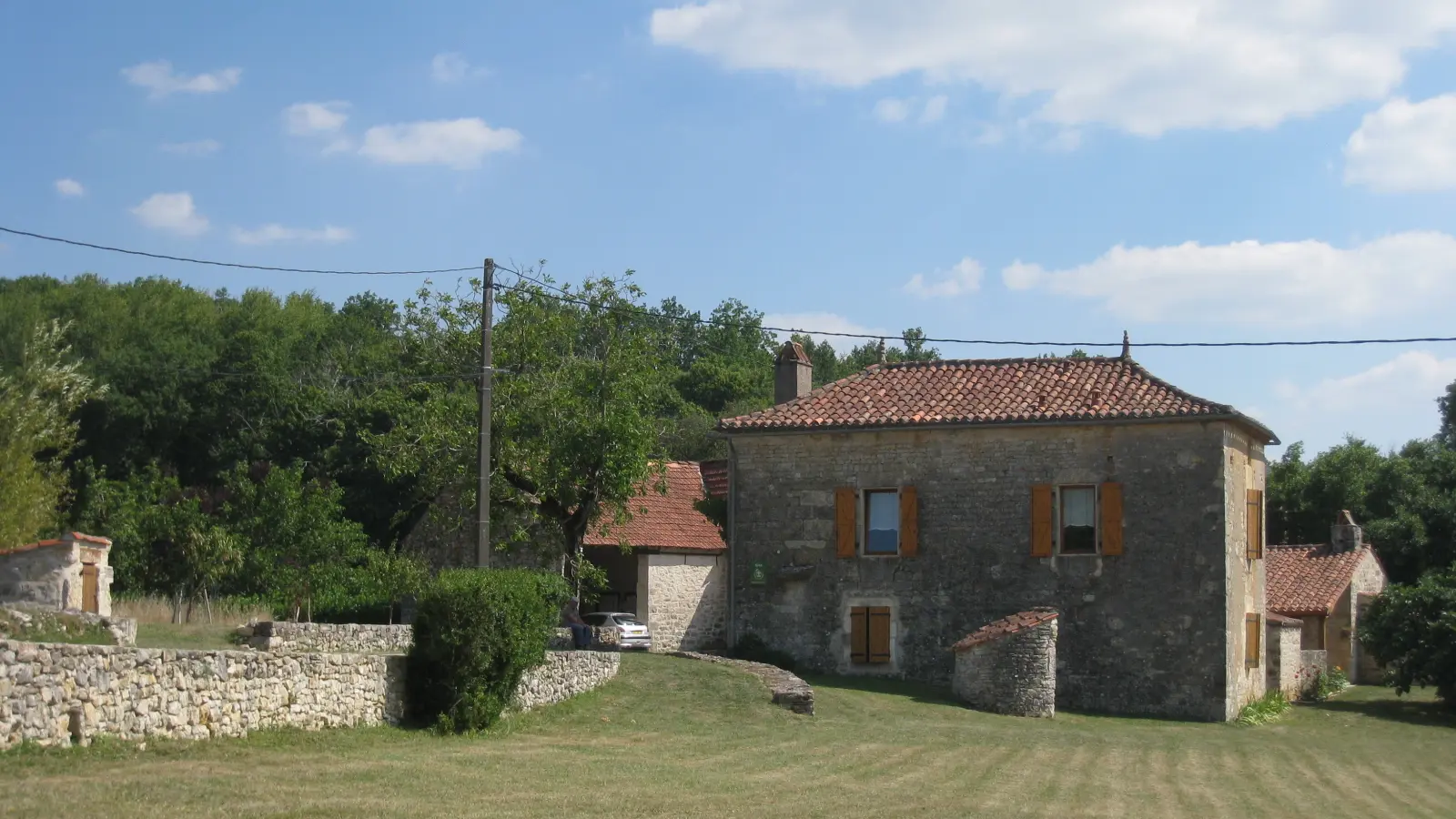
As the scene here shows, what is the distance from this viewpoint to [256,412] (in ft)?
173

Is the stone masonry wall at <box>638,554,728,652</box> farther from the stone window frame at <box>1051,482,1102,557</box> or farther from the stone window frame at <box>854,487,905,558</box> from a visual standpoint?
the stone window frame at <box>1051,482,1102,557</box>

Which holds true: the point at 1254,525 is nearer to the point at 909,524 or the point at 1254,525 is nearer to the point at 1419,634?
the point at 1419,634

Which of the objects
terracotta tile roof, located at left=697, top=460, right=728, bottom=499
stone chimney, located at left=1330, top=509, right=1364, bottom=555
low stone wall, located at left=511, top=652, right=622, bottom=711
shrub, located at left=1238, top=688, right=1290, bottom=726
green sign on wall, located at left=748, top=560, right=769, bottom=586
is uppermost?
terracotta tile roof, located at left=697, top=460, right=728, bottom=499

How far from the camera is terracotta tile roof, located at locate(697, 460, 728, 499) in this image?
38.2 m

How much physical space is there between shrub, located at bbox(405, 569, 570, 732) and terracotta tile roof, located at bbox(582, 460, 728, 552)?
13.9m

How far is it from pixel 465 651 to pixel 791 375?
611 inches

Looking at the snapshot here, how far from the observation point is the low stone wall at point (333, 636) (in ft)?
71.5

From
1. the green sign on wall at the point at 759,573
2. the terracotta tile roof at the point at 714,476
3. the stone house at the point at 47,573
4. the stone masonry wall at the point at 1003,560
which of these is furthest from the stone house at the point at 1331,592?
the stone house at the point at 47,573

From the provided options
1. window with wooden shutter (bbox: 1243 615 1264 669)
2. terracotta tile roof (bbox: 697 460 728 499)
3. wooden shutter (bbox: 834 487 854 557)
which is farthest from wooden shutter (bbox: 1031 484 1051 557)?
terracotta tile roof (bbox: 697 460 728 499)

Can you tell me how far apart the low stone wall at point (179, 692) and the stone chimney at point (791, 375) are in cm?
1585

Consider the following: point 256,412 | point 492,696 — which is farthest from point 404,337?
point 256,412

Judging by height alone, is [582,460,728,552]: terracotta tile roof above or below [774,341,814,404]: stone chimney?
below

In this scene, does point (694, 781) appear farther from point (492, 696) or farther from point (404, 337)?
point (404, 337)

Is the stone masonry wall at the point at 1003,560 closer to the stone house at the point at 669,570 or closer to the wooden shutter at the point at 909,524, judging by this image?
the wooden shutter at the point at 909,524
